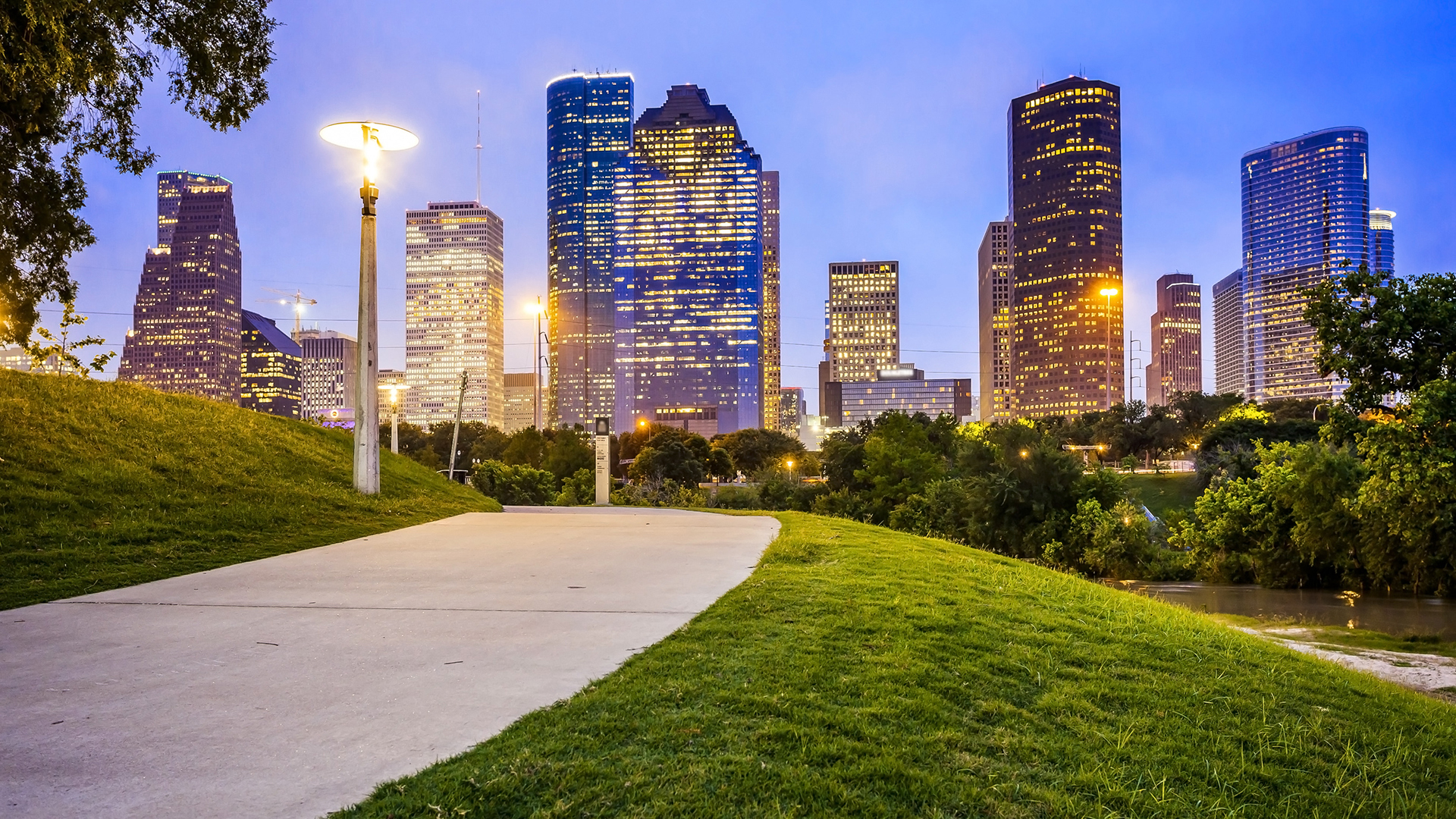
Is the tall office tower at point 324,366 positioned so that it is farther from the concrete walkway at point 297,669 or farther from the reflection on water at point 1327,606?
the concrete walkway at point 297,669

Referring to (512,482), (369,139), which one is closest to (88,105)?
(369,139)

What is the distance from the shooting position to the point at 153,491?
1095 cm

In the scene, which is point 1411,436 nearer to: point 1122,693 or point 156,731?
point 1122,693

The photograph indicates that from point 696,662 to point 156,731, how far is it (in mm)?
2852

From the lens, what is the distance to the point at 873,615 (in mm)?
6605

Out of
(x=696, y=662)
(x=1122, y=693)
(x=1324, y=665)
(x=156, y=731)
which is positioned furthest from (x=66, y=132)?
(x=1324, y=665)

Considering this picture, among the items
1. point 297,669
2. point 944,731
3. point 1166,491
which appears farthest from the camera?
point 1166,491

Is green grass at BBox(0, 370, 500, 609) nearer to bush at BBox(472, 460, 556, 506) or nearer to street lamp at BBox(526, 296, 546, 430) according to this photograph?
street lamp at BBox(526, 296, 546, 430)

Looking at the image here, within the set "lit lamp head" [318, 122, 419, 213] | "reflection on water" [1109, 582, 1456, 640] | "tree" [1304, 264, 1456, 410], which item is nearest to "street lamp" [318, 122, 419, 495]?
"lit lamp head" [318, 122, 419, 213]

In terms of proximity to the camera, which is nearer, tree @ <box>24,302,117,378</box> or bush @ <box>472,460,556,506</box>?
tree @ <box>24,302,117,378</box>

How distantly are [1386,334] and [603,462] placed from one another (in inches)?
670

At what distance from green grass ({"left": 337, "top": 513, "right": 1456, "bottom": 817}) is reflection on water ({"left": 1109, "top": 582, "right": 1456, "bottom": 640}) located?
48.2ft

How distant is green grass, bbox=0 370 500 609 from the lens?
27.9ft

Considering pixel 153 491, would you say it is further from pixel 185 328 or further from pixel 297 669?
pixel 185 328
